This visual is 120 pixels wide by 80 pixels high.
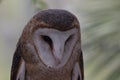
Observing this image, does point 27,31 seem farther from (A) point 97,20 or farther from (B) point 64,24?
(A) point 97,20

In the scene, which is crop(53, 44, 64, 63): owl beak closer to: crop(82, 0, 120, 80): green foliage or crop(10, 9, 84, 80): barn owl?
crop(10, 9, 84, 80): barn owl

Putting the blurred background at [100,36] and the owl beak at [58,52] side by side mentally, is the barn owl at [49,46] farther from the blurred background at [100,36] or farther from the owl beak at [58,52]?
the blurred background at [100,36]

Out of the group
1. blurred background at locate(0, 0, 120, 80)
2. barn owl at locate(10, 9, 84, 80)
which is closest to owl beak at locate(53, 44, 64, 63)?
barn owl at locate(10, 9, 84, 80)

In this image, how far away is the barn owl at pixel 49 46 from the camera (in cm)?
76

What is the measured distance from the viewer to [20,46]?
0.81m

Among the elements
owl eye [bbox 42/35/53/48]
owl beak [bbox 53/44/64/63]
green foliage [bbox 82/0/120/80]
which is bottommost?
green foliage [bbox 82/0/120/80]

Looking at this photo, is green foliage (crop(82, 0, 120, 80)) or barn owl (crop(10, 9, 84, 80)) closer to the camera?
barn owl (crop(10, 9, 84, 80))

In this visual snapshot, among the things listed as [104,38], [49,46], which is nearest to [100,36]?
[104,38]

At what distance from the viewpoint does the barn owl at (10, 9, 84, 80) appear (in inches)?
Answer: 30.0

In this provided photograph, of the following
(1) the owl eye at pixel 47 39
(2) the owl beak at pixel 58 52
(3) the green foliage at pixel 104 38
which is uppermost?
(1) the owl eye at pixel 47 39

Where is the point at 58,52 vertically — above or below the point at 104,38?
above

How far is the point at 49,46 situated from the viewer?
77cm

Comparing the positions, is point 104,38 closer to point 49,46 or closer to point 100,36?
point 100,36

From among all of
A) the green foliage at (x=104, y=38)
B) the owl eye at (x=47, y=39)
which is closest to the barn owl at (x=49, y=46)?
the owl eye at (x=47, y=39)
